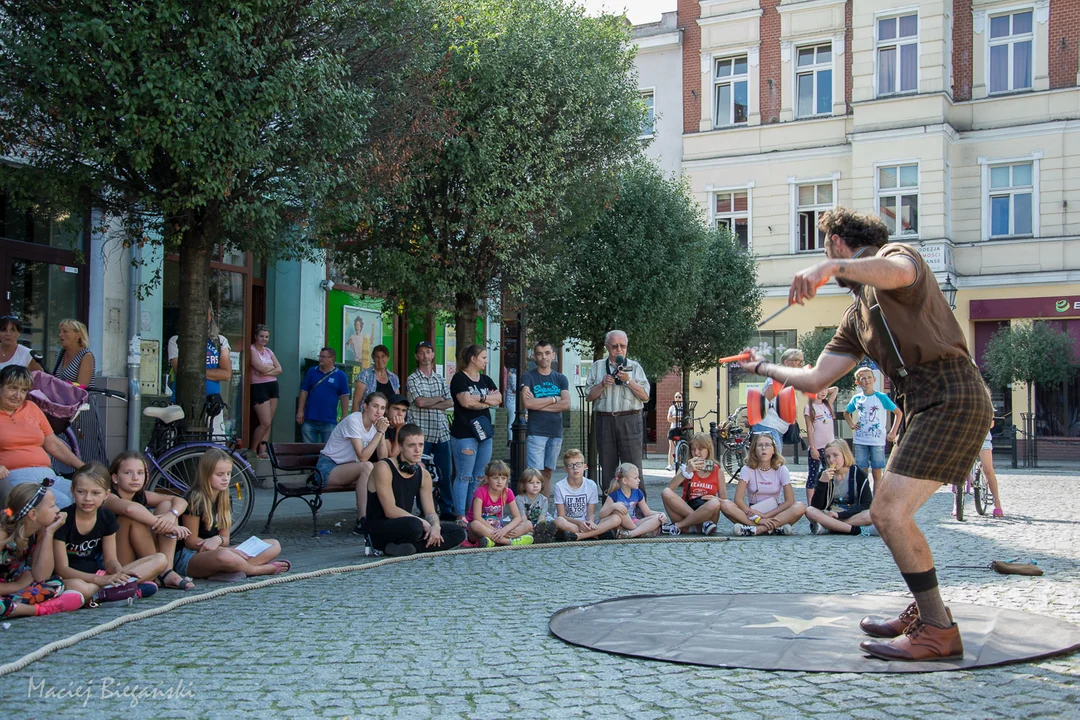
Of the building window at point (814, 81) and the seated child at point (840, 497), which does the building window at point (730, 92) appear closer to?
the building window at point (814, 81)

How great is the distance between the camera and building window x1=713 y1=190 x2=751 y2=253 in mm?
33250

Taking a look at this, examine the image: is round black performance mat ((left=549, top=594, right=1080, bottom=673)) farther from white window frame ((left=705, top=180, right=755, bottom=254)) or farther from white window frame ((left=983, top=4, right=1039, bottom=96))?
white window frame ((left=705, top=180, right=755, bottom=254))

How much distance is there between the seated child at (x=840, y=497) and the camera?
10883 mm

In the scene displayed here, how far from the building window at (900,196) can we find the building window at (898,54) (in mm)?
2125

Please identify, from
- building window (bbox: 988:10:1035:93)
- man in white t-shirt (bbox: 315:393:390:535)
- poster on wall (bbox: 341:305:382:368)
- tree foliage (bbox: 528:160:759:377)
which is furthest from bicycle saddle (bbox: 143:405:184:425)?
building window (bbox: 988:10:1035:93)

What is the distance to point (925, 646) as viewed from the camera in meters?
4.83

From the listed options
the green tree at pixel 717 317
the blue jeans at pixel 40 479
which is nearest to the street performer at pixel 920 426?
the blue jeans at pixel 40 479

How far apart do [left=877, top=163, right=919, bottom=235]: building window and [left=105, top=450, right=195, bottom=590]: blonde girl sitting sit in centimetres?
2589

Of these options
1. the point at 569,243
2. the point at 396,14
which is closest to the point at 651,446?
the point at 569,243

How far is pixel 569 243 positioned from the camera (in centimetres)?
1820

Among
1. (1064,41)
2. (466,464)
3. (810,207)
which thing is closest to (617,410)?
(466,464)

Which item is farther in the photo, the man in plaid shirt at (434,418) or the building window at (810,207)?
the building window at (810,207)

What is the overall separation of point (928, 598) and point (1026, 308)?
26620 millimetres

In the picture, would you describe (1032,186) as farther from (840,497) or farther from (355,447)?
(355,447)
